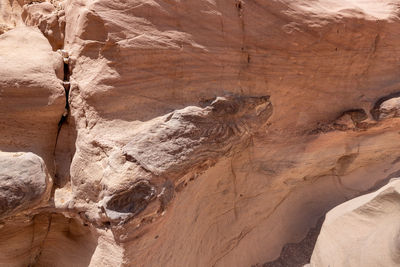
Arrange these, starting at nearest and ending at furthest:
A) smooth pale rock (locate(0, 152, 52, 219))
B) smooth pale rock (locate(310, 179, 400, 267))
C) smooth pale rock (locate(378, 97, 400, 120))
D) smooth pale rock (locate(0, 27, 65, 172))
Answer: smooth pale rock (locate(0, 152, 52, 219)) → smooth pale rock (locate(0, 27, 65, 172)) → smooth pale rock (locate(310, 179, 400, 267)) → smooth pale rock (locate(378, 97, 400, 120))

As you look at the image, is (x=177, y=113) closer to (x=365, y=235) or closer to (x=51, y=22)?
(x=51, y=22)

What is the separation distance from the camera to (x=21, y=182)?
1.64 metres

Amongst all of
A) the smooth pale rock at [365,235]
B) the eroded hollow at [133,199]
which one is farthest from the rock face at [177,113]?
the smooth pale rock at [365,235]

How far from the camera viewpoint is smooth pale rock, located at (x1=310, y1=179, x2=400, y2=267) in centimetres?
202

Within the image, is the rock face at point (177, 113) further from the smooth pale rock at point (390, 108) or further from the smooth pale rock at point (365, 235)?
the smooth pale rock at point (365, 235)

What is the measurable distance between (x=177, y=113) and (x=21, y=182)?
0.98 meters

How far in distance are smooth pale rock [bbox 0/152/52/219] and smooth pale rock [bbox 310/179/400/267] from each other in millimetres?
2173

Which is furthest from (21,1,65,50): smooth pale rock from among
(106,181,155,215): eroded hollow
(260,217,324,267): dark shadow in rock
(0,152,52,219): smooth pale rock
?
(260,217,324,267): dark shadow in rock

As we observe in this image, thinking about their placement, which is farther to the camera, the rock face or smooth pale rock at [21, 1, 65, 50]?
smooth pale rock at [21, 1, 65, 50]

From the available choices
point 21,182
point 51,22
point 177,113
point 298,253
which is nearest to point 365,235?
point 298,253

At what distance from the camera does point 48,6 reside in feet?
7.20

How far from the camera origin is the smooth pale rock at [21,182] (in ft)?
5.30

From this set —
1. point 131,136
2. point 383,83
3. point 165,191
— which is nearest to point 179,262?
point 165,191

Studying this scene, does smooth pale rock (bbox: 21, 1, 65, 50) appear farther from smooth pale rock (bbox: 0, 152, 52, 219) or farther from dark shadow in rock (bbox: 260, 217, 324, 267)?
dark shadow in rock (bbox: 260, 217, 324, 267)
